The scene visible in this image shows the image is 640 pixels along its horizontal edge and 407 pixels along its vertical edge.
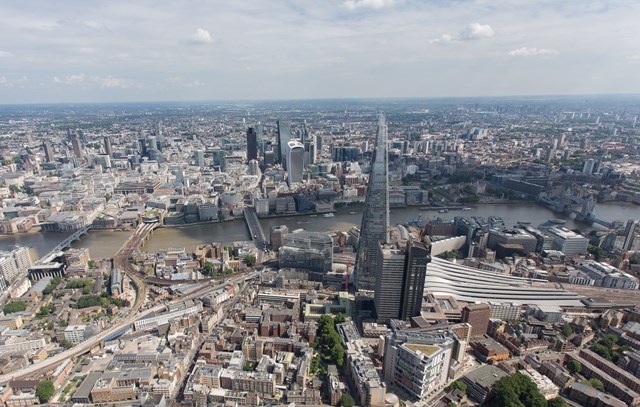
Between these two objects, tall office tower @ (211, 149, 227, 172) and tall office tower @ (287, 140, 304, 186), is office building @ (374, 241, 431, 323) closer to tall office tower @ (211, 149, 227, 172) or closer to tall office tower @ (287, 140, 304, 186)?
tall office tower @ (287, 140, 304, 186)

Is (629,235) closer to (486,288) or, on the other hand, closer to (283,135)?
(486,288)

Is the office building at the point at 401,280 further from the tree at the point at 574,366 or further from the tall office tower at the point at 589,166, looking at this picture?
the tall office tower at the point at 589,166

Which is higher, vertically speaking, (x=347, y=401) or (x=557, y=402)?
(x=557, y=402)

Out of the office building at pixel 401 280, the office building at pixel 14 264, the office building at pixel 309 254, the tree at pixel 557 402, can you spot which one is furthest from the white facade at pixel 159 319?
the tree at pixel 557 402

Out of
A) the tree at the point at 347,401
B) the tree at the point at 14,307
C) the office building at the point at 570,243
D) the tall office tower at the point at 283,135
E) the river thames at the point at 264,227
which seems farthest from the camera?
the tall office tower at the point at 283,135

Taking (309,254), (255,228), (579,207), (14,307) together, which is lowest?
(255,228)

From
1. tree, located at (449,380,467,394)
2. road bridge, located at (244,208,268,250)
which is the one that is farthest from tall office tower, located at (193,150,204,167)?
tree, located at (449,380,467,394)

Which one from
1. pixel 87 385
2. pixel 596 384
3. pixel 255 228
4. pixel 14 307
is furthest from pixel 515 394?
pixel 14 307
